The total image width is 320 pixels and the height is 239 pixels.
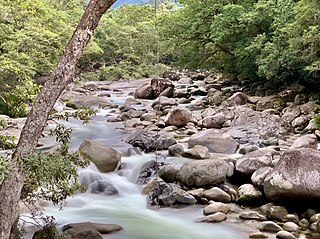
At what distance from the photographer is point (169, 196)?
7.39 m

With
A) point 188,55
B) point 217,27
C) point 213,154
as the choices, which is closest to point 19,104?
point 213,154

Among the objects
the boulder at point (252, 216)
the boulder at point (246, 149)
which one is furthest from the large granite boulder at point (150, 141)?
the boulder at point (252, 216)

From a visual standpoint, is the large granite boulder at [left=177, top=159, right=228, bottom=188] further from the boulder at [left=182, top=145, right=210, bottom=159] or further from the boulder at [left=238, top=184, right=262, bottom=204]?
the boulder at [left=182, top=145, right=210, bottom=159]

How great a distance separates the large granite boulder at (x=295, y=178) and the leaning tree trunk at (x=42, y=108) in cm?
450

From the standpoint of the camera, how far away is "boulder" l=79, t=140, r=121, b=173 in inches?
342

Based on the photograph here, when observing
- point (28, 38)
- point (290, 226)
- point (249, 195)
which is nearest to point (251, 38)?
point (28, 38)

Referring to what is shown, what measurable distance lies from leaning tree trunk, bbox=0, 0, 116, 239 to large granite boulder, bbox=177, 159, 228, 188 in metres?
4.63

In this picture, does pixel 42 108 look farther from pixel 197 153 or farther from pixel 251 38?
pixel 251 38

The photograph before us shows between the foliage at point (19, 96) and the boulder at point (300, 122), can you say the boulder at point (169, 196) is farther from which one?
the boulder at point (300, 122)

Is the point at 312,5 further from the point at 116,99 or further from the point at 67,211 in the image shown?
the point at 116,99

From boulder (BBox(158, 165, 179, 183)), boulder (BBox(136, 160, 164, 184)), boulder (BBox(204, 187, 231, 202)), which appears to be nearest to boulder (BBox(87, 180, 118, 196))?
boulder (BBox(136, 160, 164, 184))

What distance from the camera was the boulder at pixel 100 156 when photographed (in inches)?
342

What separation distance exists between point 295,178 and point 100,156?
13.8ft

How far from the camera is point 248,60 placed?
1611cm
